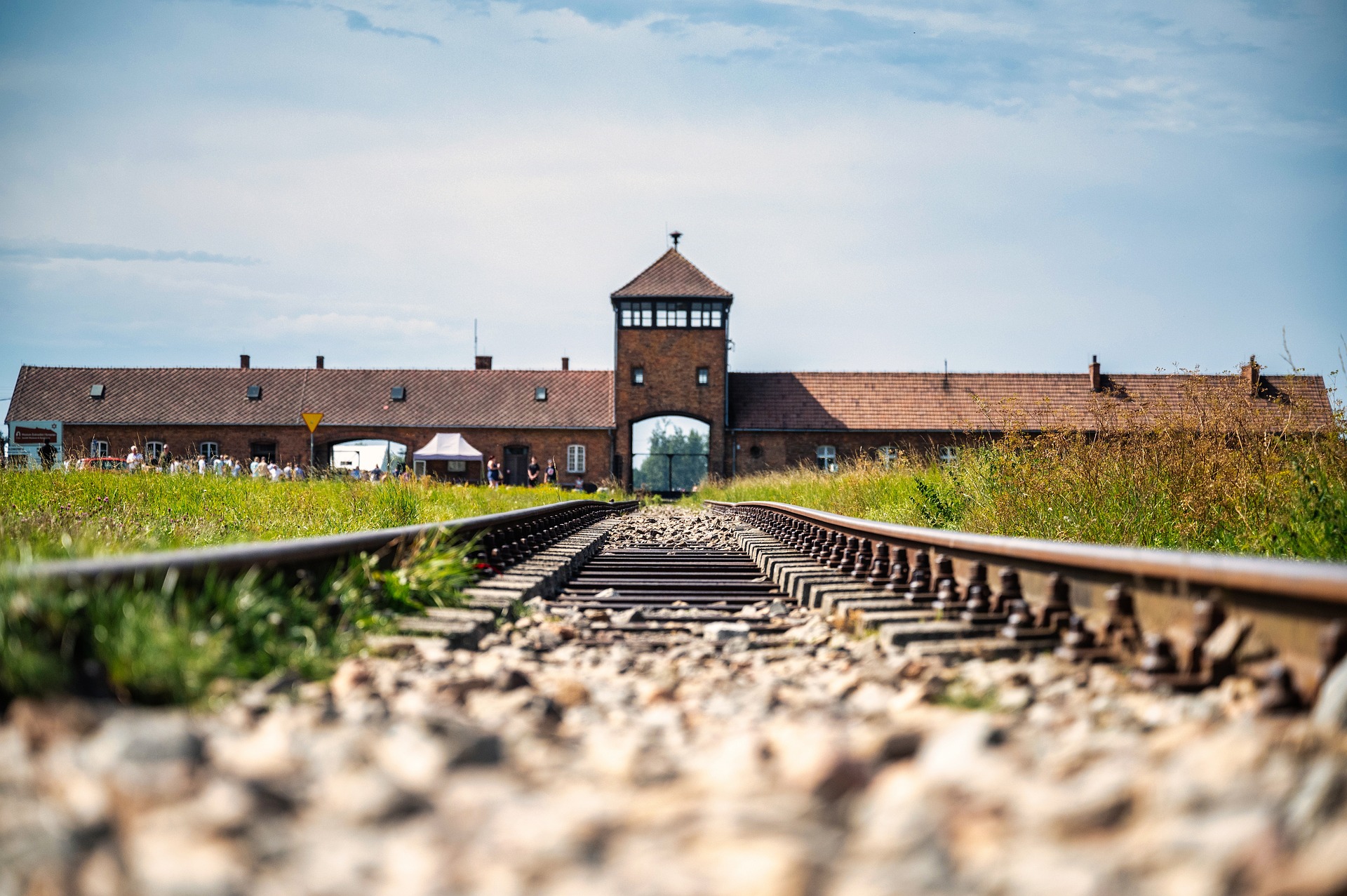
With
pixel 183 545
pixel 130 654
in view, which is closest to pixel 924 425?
pixel 183 545

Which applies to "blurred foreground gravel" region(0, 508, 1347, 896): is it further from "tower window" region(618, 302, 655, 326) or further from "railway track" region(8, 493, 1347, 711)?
"tower window" region(618, 302, 655, 326)

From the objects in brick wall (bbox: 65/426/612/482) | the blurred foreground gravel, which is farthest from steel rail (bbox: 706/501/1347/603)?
brick wall (bbox: 65/426/612/482)

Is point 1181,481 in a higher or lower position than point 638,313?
lower

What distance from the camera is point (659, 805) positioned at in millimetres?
1867

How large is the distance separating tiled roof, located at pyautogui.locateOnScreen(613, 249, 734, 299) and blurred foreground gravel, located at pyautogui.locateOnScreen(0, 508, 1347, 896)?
131 feet

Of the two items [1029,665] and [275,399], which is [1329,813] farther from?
[275,399]

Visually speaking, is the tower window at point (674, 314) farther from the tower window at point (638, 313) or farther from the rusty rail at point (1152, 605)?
the rusty rail at point (1152, 605)

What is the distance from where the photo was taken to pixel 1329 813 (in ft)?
5.42

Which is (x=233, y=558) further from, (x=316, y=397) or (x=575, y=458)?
(x=316, y=397)

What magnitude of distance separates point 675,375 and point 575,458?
20.1 ft

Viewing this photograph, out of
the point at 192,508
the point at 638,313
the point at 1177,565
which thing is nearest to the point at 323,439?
the point at 638,313

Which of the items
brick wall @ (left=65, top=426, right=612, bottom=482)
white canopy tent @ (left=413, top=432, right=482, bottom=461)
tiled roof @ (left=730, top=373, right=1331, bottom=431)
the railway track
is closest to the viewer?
the railway track

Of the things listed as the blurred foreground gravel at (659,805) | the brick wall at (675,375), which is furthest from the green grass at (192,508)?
the brick wall at (675,375)

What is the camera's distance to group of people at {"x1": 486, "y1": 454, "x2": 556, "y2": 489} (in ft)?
116
